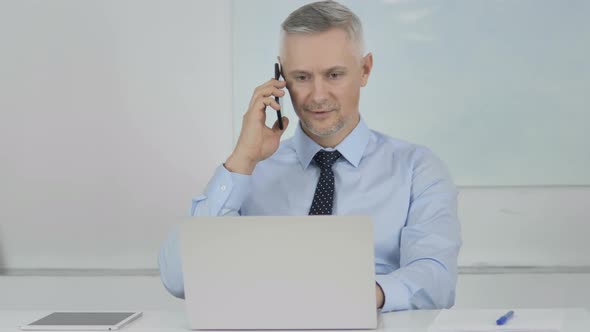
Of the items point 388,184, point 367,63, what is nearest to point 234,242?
point 388,184

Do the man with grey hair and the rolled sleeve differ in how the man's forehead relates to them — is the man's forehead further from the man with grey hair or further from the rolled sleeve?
the rolled sleeve

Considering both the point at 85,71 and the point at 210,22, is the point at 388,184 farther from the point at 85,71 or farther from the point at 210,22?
the point at 85,71

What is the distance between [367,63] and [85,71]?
1.77 metres

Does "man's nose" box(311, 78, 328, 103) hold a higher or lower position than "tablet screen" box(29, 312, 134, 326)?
higher

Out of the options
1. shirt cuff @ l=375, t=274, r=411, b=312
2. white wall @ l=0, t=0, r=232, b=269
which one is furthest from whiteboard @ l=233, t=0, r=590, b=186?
shirt cuff @ l=375, t=274, r=411, b=312

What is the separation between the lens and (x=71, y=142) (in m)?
4.12

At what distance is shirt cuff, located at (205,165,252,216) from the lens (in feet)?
8.09

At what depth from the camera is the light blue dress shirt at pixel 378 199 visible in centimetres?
239

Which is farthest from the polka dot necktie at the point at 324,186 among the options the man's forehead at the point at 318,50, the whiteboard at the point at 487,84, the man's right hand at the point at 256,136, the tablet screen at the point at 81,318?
the whiteboard at the point at 487,84

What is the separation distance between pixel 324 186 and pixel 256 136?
0.85 feet

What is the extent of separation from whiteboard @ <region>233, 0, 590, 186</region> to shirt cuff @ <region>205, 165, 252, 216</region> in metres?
1.58

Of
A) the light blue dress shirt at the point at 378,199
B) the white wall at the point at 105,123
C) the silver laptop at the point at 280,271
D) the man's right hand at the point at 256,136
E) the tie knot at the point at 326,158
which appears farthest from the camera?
the white wall at the point at 105,123

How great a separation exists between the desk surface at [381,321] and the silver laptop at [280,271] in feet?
0.30

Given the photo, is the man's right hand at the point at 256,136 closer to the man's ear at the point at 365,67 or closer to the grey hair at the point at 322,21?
the grey hair at the point at 322,21
